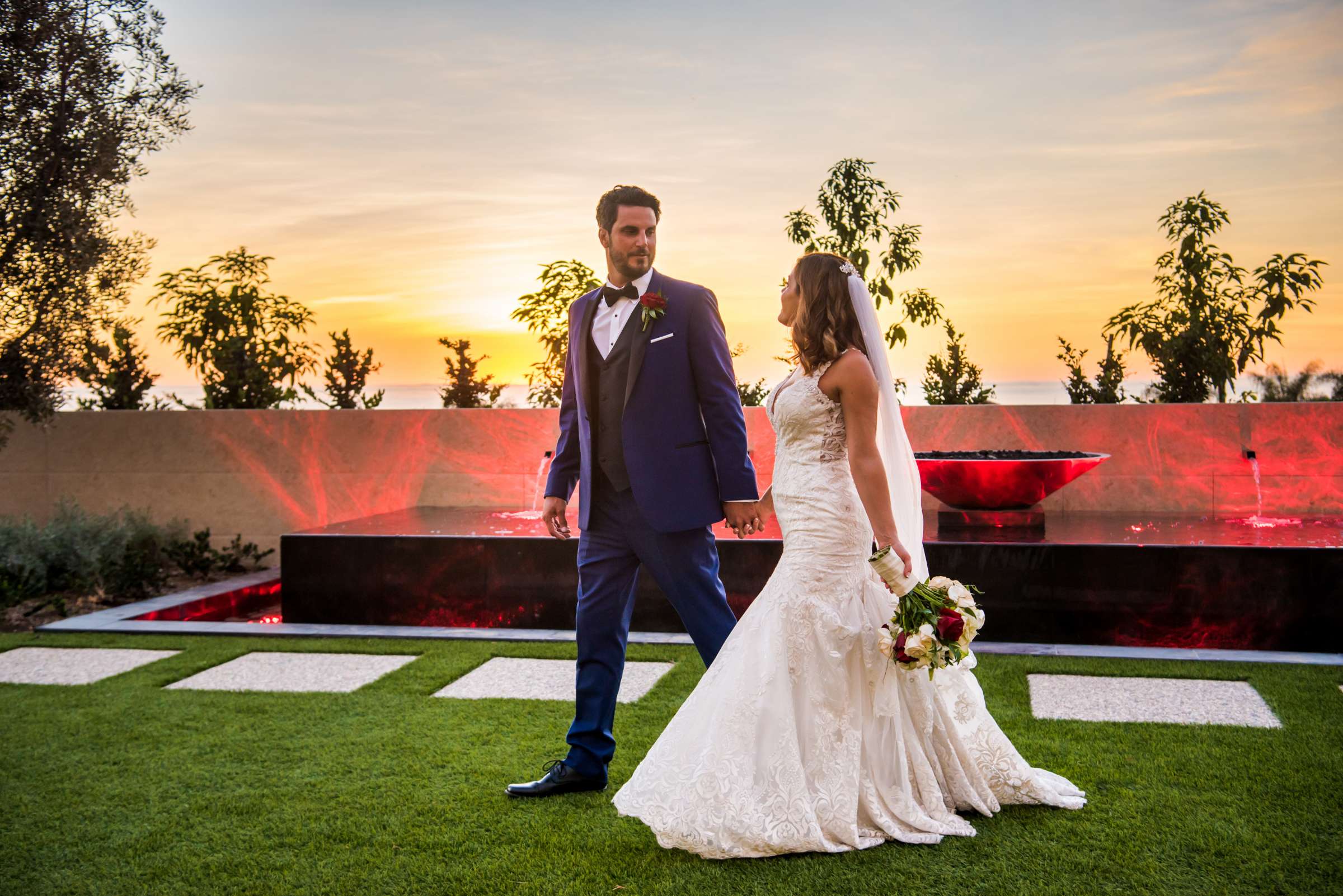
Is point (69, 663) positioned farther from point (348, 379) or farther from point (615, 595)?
point (348, 379)

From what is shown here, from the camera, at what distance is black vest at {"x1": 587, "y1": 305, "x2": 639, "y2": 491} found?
3.59m

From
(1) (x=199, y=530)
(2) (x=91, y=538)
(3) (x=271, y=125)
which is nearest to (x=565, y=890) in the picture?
(2) (x=91, y=538)

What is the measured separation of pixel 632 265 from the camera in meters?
3.59

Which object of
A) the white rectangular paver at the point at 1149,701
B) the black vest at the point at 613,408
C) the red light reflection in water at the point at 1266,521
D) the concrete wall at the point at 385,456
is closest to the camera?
the black vest at the point at 613,408

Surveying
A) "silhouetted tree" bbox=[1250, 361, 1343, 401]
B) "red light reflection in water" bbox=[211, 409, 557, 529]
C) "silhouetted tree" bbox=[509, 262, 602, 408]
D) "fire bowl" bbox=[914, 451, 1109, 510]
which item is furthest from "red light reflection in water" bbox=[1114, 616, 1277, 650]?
"silhouetted tree" bbox=[509, 262, 602, 408]

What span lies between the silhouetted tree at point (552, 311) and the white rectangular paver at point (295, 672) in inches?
186

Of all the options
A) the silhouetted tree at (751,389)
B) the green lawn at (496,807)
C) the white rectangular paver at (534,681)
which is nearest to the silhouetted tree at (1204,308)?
the silhouetted tree at (751,389)

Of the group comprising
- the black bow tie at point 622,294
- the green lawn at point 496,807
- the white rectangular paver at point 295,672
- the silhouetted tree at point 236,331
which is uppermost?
the silhouetted tree at point 236,331

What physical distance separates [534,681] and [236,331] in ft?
22.5

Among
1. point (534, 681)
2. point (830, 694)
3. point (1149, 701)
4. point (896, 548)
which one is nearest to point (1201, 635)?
point (1149, 701)

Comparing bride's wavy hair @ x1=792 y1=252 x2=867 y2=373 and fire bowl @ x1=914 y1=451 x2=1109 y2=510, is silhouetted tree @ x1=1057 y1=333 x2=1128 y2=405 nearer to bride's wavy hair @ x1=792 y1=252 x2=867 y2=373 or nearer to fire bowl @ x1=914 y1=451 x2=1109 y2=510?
fire bowl @ x1=914 y1=451 x2=1109 y2=510

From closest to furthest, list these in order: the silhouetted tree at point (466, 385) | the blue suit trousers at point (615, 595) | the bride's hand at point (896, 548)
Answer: the bride's hand at point (896, 548) < the blue suit trousers at point (615, 595) < the silhouetted tree at point (466, 385)

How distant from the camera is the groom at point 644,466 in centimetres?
349

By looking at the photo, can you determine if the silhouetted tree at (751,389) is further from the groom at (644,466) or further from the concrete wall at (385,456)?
the groom at (644,466)
